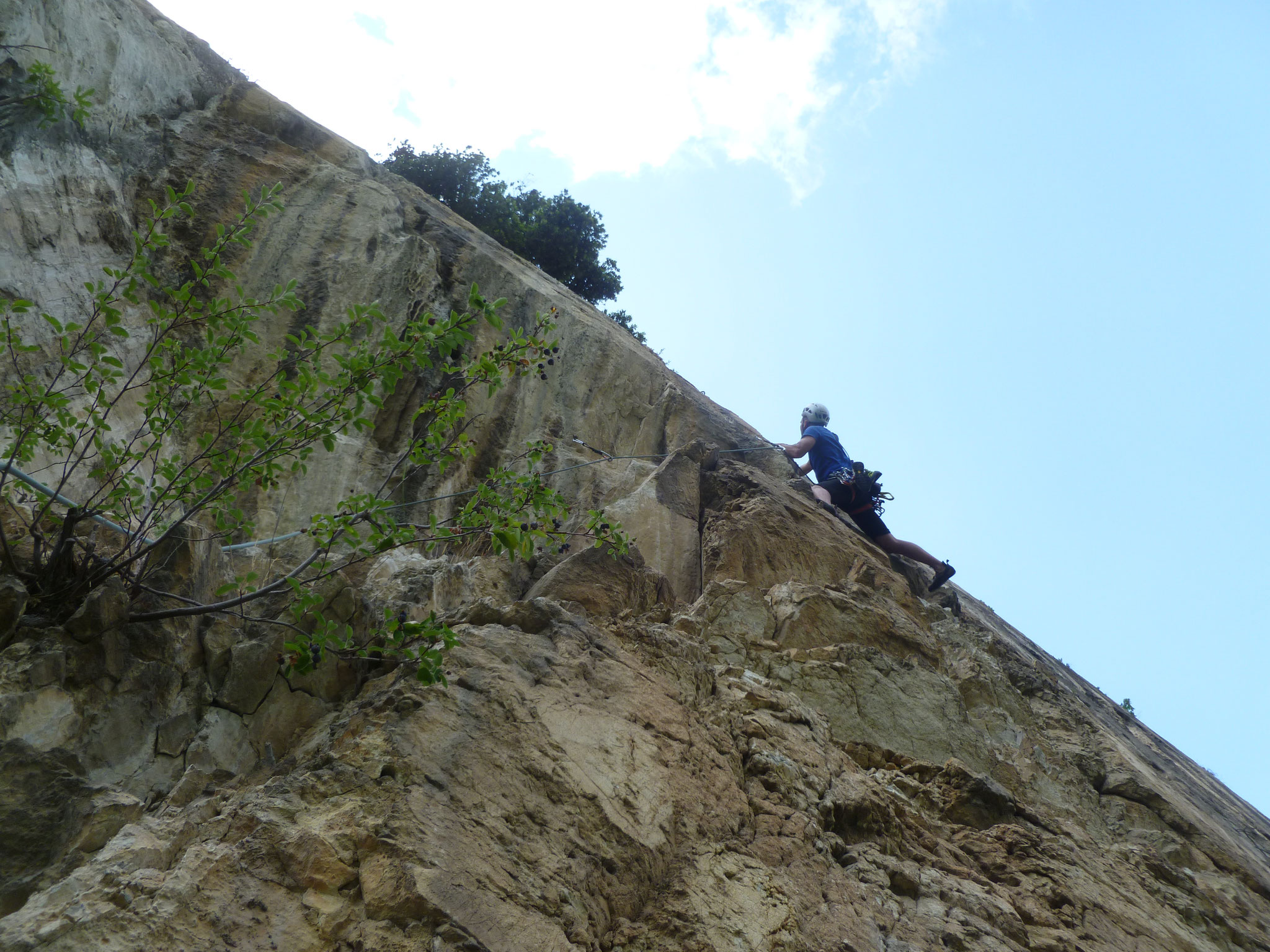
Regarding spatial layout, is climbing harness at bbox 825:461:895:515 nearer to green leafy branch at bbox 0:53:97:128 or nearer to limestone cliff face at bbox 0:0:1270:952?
limestone cliff face at bbox 0:0:1270:952

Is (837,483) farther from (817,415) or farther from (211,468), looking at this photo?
(211,468)

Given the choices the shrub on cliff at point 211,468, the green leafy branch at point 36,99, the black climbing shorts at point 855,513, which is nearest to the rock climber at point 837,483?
the black climbing shorts at point 855,513

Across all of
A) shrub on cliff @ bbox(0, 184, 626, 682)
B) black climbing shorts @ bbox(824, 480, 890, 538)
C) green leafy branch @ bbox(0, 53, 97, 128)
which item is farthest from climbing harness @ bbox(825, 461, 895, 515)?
green leafy branch @ bbox(0, 53, 97, 128)

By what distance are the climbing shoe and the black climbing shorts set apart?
800 millimetres

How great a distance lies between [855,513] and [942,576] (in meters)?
1.30

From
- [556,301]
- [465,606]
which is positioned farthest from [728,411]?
[465,606]

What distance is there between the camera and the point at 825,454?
498 inches

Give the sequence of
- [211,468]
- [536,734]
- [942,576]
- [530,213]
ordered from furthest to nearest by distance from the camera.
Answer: [530,213], [942,576], [211,468], [536,734]

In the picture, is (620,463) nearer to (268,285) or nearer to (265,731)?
(268,285)

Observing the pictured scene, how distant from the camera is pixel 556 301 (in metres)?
11.8

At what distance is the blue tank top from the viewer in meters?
12.5

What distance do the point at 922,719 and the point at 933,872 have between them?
6.36 ft

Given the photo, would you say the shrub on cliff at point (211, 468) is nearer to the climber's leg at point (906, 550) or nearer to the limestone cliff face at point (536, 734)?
the limestone cliff face at point (536, 734)

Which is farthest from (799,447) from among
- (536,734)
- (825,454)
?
(536,734)
